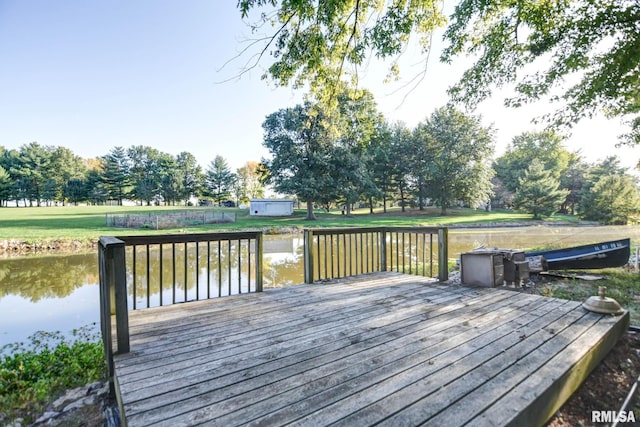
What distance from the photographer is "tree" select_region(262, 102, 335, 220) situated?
22.2 m

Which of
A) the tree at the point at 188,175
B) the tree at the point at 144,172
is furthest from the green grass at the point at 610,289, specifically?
the tree at the point at 144,172

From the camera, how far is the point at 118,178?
142ft

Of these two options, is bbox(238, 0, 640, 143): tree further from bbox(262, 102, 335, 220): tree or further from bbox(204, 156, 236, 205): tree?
bbox(204, 156, 236, 205): tree

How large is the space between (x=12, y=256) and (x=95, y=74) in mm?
10087

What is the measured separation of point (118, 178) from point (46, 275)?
45039 millimetres

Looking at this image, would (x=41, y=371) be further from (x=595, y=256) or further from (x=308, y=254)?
(x=595, y=256)

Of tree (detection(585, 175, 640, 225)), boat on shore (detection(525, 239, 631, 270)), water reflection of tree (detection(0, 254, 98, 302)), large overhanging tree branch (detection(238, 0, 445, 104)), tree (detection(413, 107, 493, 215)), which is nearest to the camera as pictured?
large overhanging tree branch (detection(238, 0, 445, 104))

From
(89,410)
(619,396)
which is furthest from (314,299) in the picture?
(619,396)

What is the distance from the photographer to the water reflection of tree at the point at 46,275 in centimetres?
559

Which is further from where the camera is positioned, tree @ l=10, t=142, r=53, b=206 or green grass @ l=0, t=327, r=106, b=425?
tree @ l=10, t=142, r=53, b=206

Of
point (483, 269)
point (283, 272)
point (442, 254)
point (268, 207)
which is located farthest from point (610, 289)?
point (268, 207)

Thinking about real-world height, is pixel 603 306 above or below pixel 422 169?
below

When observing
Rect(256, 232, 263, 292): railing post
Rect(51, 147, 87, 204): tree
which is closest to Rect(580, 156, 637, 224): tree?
Rect(256, 232, 263, 292): railing post

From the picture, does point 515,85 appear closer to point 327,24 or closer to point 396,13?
point 396,13
